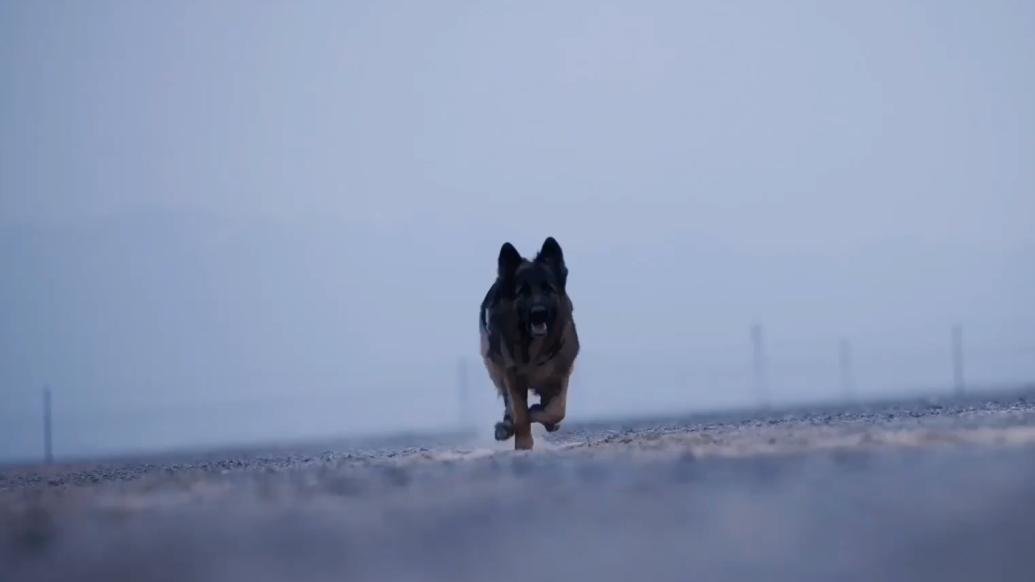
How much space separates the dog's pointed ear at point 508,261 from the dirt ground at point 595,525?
21.4ft

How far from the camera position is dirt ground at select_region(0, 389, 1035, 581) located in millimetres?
3873

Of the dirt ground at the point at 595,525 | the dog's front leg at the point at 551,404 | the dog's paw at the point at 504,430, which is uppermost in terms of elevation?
the dog's front leg at the point at 551,404

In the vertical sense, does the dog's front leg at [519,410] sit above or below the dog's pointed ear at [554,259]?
below

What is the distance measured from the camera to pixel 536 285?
44.1 feet

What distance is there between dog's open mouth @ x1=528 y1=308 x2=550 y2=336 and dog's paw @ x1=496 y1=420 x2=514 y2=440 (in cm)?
122

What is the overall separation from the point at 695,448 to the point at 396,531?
13.6ft

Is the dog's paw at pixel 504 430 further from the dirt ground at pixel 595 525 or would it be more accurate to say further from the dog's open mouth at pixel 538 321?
the dirt ground at pixel 595 525

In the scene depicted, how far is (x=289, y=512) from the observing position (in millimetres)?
5426

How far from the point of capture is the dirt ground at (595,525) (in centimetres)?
387

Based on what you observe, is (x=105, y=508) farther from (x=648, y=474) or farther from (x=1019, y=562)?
(x=1019, y=562)

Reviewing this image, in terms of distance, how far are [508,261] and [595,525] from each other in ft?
29.5

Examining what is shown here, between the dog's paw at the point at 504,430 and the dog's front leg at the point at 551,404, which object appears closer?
the dog's front leg at the point at 551,404

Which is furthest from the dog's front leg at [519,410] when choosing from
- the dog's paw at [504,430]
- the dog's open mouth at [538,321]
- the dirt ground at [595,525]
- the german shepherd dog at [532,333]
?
the dirt ground at [595,525]

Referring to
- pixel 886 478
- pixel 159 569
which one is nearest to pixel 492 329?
pixel 886 478
